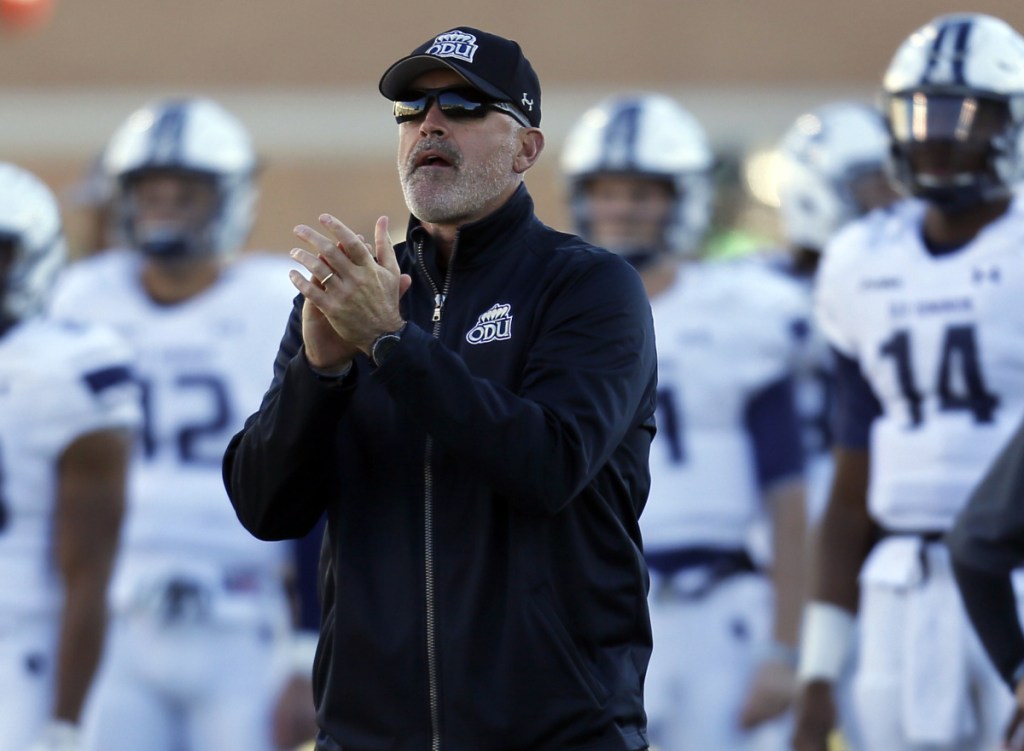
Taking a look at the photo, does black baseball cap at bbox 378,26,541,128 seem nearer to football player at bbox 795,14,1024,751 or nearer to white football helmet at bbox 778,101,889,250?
football player at bbox 795,14,1024,751

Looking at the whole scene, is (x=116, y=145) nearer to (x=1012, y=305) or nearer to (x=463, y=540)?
(x=1012, y=305)

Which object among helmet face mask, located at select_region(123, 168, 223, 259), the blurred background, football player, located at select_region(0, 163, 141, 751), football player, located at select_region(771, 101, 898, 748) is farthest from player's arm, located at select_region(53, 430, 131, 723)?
the blurred background

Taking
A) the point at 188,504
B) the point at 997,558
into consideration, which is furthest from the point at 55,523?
the point at 997,558

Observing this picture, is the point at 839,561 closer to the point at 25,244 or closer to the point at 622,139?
the point at 622,139

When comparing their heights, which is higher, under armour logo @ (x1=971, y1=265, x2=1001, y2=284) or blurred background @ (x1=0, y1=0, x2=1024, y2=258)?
blurred background @ (x1=0, y1=0, x2=1024, y2=258)

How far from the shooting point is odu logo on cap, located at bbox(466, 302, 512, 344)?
3.24 m

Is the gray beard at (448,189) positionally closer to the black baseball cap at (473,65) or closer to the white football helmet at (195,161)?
the black baseball cap at (473,65)

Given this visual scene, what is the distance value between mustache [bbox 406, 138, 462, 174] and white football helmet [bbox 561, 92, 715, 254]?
330 centimetres

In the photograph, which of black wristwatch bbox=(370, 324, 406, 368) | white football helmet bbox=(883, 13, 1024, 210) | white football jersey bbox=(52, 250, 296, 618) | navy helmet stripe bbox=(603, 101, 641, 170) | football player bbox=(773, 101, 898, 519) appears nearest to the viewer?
black wristwatch bbox=(370, 324, 406, 368)

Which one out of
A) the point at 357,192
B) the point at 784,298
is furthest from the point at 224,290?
the point at 357,192

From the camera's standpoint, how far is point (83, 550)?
5.20 meters

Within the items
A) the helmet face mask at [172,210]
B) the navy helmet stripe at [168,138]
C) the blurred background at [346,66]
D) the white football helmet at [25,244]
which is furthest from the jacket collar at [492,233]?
the blurred background at [346,66]

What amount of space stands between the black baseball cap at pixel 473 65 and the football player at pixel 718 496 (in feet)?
9.55

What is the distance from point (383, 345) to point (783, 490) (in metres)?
3.43
